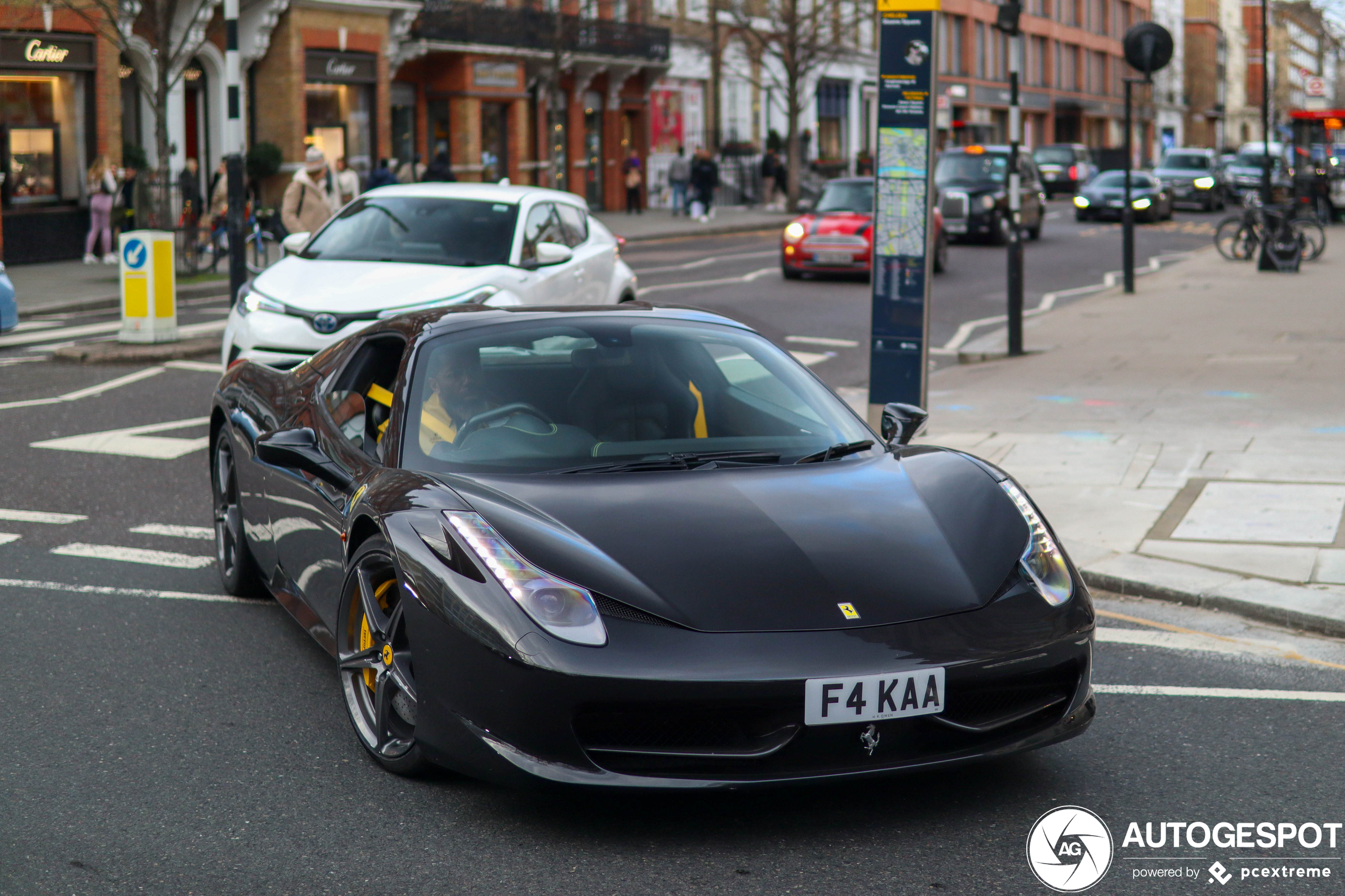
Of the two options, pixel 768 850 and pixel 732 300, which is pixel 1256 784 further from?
pixel 732 300

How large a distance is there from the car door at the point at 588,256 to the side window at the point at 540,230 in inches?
4.8

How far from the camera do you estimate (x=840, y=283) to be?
22.4m

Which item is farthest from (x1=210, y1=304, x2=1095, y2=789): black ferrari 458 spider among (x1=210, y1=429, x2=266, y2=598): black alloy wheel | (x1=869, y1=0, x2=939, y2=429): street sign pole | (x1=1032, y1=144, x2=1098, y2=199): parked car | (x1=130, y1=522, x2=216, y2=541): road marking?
(x1=1032, y1=144, x2=1098, y2=199): parked car

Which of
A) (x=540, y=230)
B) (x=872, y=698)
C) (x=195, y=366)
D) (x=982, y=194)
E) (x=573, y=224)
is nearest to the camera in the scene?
(x=872, y=698)

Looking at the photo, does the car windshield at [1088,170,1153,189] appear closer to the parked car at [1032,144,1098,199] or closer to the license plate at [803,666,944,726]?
the parked car at [1032,144,1098,199]

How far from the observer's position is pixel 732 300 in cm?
1978

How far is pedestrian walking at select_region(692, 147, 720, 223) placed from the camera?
133 ft

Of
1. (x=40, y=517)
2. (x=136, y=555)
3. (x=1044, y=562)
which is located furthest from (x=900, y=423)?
(x=40, y=517)

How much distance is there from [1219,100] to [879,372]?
417 ft

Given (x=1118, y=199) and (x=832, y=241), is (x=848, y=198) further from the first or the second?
(x=1118, y=199)

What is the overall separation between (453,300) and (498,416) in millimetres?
5783

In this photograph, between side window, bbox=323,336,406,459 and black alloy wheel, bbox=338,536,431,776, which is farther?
side window, bbox=323,336,406,459

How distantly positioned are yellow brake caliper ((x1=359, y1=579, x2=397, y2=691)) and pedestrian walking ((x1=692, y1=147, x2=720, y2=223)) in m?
36.3

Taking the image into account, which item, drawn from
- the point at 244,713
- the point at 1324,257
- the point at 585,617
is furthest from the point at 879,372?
the point at 1324,257
